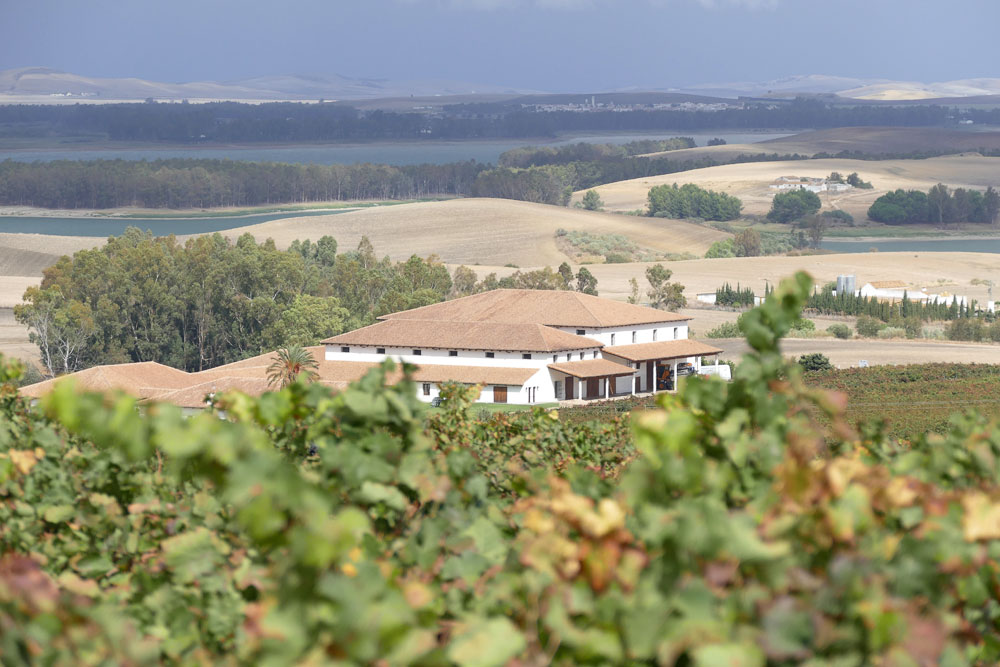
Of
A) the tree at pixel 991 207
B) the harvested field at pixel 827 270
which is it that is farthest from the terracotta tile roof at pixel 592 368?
the tree at pixel 991 207

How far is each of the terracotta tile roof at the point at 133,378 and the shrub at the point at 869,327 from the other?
137ft

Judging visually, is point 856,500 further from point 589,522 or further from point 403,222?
point 403,222

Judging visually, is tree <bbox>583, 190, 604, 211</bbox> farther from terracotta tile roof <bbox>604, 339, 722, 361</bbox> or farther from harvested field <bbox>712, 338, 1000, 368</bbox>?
terracotta tile roof <bbox>604, 339, 722, 361</bbox>

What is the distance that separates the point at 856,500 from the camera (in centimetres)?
389

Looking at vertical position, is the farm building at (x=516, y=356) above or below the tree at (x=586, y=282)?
above

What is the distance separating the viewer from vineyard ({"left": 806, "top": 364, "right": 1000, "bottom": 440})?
45.2m

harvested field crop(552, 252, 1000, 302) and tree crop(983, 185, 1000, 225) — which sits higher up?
harvested field crop(552, 252, 1000, 302)

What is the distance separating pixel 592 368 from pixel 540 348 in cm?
278

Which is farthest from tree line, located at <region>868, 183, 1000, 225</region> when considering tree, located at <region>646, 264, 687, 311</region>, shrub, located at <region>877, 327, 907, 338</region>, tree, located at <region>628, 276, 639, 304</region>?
shrub, located at <region>877, 327, 907, 338</region>

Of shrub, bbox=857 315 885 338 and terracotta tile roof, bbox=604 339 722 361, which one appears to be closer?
terracotta tile roof, bbox=604 339 722 361

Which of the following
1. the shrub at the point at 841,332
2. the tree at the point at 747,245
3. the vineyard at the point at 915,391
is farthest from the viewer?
the tree at the point at 747,245

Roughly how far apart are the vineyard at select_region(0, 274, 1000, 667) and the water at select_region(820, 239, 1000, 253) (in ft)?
518

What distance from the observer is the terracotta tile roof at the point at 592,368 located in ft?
206

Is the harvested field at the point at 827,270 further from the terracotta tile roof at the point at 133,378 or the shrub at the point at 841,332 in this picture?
the terracotta tile roof at the point at 133,378
